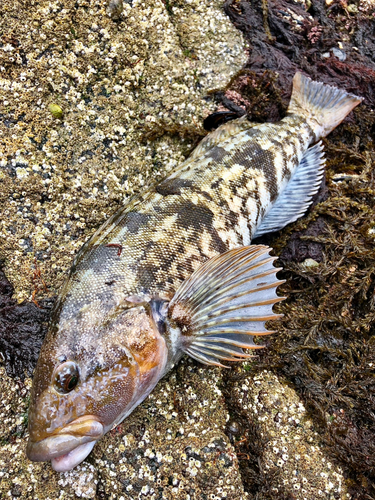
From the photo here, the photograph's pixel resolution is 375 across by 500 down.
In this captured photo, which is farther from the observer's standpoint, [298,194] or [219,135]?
[298,194]

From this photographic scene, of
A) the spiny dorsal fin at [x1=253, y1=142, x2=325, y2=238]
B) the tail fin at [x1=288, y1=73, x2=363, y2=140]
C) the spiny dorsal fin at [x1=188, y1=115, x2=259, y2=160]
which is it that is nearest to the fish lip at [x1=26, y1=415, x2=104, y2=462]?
the spiny dorsal fin at [x1=253, y1=142, x2=325, y2=238]

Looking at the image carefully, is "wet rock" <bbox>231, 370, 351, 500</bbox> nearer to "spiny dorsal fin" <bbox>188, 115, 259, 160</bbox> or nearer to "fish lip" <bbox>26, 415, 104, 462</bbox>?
"fish lip" <bbox>26, 415, 104, 462</bbox>

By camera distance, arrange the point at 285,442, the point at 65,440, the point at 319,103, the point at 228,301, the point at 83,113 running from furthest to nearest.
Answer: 1. the point at 319,103
2. the point at 83,113
3. the point at 285,442
4. the point at 228,301
5. the point at 65,440

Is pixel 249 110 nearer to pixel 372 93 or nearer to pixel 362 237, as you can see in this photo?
pixel 372 93

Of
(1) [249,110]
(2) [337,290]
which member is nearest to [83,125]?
(1) [249,110]

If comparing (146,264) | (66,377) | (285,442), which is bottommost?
(285,442)

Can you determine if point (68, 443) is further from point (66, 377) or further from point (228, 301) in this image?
point (228, 301)

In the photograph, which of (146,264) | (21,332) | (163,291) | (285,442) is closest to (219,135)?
(146,264)
